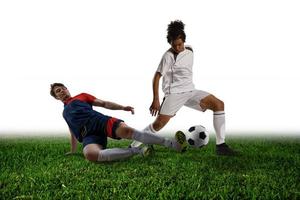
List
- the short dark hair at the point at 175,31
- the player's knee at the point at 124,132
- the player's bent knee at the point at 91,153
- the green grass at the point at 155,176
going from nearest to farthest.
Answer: the green grass at the point at 155,176 → the player's bent knee at the point at 91,153 → the player's knee at the point at 124,132 → the short dark hair at the point at 175,31

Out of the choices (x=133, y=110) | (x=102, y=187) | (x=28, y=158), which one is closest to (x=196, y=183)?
(x=102, y=187)

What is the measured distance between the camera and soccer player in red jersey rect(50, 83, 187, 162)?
18.3 feet

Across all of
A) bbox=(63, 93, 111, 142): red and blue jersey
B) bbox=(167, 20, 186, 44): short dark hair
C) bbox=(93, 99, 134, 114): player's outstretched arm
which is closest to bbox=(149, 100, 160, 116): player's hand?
bbox=(93, 99, 134, 114): player's outstretched arm

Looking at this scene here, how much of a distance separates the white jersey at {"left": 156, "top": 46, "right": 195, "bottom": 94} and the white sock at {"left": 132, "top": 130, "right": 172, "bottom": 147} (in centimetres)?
128

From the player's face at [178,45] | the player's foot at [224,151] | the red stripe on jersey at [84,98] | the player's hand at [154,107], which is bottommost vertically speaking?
the player's foot at [224,151]

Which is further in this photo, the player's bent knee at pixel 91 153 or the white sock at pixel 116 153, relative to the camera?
the player's bent knee at pixel 91 153

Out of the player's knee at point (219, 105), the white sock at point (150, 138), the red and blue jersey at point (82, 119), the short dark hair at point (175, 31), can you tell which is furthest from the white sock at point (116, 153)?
the short dark hair at point (175, 31)

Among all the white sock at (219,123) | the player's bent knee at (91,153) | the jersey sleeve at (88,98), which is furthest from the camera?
the white sock at (219,123)

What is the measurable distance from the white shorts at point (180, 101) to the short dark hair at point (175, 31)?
2.95ft

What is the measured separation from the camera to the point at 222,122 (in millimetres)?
7066

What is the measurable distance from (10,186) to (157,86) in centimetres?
295

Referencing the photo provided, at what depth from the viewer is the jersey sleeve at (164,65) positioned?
685 centimetres

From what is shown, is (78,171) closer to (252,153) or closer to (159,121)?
(159,121)

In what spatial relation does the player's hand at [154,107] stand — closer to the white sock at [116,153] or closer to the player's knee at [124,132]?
the player's knee at [124,132]
